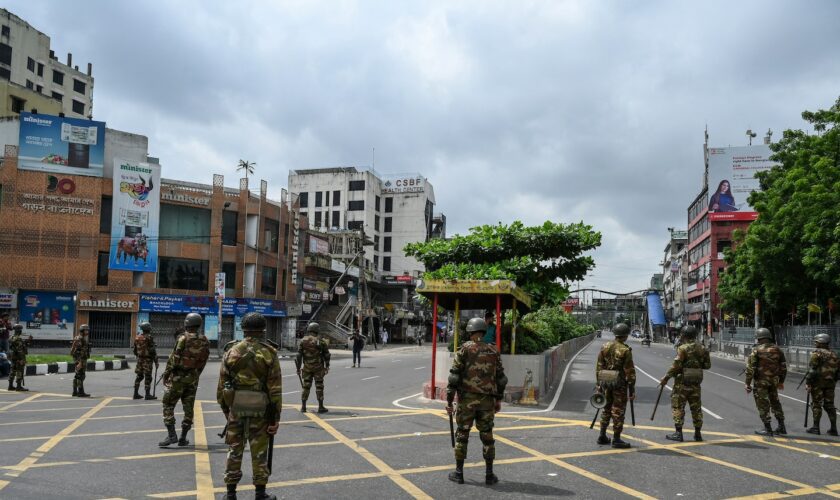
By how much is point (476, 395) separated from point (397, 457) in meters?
1.75

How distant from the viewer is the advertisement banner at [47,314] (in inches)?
1328

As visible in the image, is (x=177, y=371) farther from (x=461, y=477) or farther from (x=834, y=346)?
(x=834, y=346)

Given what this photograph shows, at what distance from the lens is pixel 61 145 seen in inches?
1371

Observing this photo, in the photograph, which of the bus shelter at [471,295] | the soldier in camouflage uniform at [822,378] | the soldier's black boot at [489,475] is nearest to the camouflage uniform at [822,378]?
the soldier in camouflage uniform at [822,378]

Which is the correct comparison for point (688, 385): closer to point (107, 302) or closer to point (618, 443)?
point (618, 443)

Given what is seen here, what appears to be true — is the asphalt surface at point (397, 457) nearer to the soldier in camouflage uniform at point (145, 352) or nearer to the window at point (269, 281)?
the soldier in camouflage uniform at point (145, 352)

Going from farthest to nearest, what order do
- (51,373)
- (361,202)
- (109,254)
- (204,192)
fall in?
(361,202) → (204,192) → (109,254) → (51,373)

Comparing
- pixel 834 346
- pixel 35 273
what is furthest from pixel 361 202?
pixel 834 346

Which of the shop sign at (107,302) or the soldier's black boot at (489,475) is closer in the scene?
the soldier's black boot at (489,475)

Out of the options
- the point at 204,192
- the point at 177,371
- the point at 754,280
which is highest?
the point at 204,192

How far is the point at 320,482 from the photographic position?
6.77 meters

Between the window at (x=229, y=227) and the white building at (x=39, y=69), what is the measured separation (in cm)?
2387

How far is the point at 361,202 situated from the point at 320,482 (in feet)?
237

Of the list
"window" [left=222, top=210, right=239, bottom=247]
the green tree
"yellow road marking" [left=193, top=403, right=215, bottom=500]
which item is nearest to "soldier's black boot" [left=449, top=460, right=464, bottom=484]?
"yellow road marking" [left=193, top=403, right=215, bottom=500]
